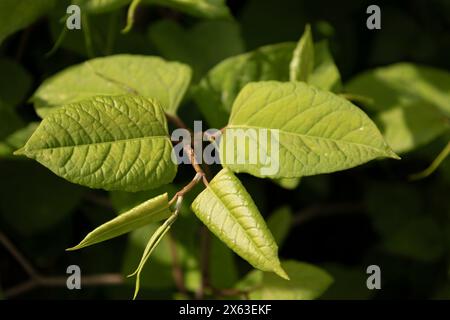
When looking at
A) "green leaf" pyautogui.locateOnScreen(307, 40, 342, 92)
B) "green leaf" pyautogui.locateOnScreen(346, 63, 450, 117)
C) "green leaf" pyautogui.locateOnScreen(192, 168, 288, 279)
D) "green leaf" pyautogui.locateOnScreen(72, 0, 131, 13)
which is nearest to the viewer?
"green leaf" pyautogui.locateOnScreen(192, 168, 288, 279)

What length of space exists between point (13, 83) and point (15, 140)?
153mm

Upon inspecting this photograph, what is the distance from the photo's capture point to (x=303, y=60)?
0.80m

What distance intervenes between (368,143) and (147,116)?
0.64 ft

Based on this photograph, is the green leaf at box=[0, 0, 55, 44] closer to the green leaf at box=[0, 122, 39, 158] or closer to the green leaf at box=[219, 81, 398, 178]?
the green leaf at box=[0, 122, 39, 158]

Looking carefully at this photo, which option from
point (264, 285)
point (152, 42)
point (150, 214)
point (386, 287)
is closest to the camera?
point (150, 214)

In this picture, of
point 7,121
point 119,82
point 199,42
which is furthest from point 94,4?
point 199,42

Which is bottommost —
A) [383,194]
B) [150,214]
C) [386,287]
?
[386,287]

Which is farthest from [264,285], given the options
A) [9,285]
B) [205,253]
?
[9,285]

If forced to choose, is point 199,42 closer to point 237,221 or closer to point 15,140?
point 15,140

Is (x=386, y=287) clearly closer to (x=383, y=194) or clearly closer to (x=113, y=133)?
(x=383, y=194)

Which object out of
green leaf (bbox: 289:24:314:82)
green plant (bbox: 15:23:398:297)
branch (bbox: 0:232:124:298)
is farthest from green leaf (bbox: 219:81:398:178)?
branch (bbox: 0:232:124:298)

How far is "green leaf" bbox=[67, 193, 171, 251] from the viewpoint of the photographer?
0.60 m

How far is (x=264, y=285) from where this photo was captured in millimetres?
842

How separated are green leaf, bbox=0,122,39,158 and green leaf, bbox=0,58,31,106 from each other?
0.39 feet
